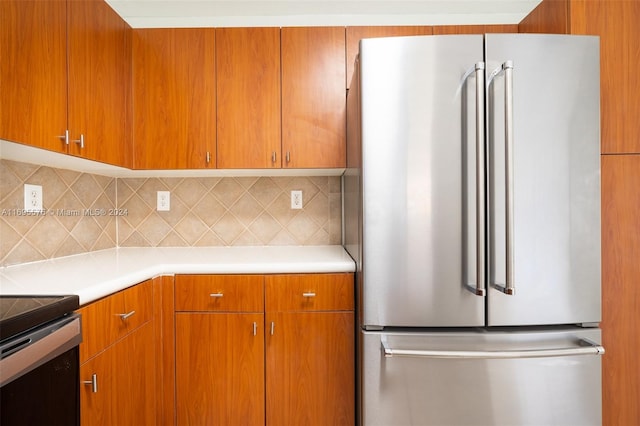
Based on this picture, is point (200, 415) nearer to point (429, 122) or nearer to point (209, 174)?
point (209, 174)

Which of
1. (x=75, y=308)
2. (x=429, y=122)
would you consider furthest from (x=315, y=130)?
(x=75, y=308)

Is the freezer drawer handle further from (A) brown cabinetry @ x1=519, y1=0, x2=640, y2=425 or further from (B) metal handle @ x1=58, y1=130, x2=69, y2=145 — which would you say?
(B) metal handle @ x1=58, y1=130, x2=69, y2=145

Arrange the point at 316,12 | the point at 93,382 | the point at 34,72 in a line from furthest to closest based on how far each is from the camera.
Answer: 1. the point at 316,12
2. the point at 34,72
3. the point at 93,382

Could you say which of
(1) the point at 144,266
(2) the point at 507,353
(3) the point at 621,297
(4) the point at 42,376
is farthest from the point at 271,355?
(3) the point at 621,297

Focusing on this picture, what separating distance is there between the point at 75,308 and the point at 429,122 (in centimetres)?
130

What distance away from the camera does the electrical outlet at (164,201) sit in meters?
2.13

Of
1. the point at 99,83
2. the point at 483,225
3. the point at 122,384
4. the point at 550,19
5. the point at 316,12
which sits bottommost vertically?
the point at 122,384

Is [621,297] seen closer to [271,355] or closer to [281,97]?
[271,355]

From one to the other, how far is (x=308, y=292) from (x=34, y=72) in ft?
4.23

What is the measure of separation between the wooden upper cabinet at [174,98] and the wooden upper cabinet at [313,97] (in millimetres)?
402

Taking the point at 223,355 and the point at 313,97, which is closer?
the point at 223,355

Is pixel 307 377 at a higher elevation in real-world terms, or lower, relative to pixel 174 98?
lower

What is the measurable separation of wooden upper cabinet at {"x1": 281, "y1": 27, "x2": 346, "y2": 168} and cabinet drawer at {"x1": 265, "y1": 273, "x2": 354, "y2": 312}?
0.64m

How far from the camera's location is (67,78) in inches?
51.3
